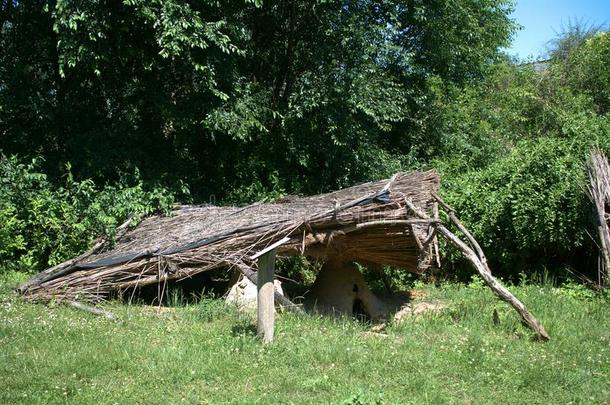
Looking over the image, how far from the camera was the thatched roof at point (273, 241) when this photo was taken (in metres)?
8.17

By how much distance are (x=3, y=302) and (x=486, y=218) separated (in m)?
7.42

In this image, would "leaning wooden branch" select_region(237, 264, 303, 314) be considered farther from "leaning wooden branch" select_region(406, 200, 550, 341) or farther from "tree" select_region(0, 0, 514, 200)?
"tree" select_region(0, 0, 514, 200)

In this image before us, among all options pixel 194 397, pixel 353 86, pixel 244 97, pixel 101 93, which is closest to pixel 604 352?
pixel 194 397

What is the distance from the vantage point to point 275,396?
5.66 meters

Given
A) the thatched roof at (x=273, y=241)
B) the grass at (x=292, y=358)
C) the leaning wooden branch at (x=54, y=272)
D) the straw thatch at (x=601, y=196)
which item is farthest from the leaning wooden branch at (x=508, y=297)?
the leaning wooden branch at (x=54, y=272)

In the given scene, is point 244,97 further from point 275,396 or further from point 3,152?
point 275,396

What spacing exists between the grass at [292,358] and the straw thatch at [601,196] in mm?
1374

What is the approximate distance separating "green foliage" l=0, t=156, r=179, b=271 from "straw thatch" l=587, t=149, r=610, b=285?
639 centimetres

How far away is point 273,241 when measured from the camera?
8359 mm

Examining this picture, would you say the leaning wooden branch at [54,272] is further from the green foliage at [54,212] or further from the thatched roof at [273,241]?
the green foliage at [54,212]

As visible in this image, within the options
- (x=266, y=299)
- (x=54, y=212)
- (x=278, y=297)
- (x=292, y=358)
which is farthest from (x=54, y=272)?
(x=292, y=358)

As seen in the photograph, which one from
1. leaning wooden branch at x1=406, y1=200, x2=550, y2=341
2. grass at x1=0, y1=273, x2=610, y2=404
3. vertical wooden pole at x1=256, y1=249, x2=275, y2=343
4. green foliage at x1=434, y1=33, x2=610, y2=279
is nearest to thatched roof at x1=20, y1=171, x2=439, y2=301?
grass at x1=0, y1=273, x2=610, y2=404

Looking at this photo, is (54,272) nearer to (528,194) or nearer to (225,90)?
(225,90)

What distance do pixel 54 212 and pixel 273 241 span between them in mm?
4326
